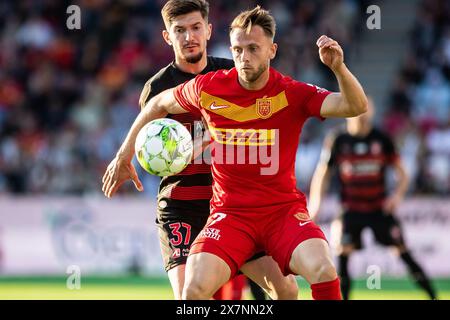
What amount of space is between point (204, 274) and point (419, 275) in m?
5.12

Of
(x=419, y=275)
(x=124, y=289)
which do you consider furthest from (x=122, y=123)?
(x=419, y=275)

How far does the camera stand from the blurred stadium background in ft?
46.4

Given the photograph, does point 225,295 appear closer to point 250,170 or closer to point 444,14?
point 250,170

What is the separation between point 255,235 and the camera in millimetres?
6391

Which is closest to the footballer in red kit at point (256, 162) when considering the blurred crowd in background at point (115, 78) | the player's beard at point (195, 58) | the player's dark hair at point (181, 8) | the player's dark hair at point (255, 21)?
the player's dark hair at point (255, 21)

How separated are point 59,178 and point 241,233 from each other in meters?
9.90

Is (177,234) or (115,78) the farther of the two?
(115,78)

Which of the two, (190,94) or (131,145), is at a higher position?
(190,94)

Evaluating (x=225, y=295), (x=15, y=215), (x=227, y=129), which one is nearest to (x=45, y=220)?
(x=15, y=215)

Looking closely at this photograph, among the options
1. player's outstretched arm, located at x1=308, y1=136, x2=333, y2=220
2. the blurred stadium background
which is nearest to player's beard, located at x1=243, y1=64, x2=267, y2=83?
player's outstretched arm, located at x1=308, y1=136, x2=333, y2=220

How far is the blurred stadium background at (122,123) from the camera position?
14141 mm

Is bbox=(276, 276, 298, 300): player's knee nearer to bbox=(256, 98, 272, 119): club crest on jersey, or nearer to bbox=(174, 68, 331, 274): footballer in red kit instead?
bbox=(174, 68, 331, 274): footballer in red kit

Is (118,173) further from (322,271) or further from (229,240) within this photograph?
(322,271)

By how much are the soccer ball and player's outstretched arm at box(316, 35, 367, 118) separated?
44.2 inches
